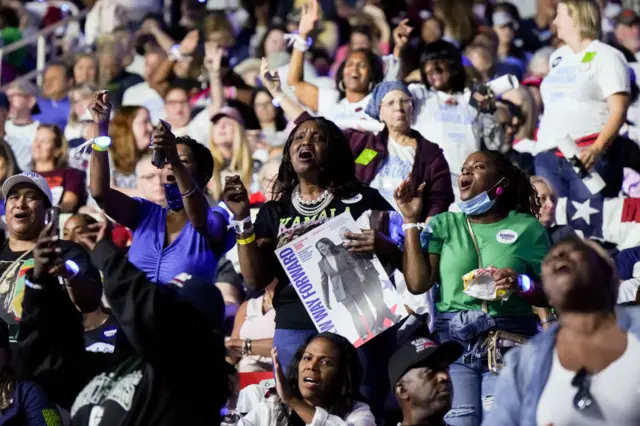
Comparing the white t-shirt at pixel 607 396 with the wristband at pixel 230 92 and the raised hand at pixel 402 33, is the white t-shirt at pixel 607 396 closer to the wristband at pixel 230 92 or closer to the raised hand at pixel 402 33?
the raised hand at pixel 402 33

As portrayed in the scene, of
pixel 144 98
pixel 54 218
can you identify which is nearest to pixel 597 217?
pixel 54 218

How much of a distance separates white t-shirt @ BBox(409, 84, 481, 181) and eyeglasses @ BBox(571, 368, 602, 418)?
4416 mm

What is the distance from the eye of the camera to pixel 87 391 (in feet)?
16.2

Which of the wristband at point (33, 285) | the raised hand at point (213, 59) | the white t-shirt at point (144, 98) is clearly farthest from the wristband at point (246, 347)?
Result: the white t-shirt at point (144, 98)

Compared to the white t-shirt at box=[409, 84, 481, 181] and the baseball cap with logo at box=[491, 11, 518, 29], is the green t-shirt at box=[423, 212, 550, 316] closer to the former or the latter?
the white t-shirt at box=[409, 84, 481, 181]

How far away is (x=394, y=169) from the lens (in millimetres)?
8125

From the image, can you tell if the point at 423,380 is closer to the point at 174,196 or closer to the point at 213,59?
the point at 174,196

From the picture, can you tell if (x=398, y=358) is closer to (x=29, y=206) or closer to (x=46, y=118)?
(x=29, y=206)

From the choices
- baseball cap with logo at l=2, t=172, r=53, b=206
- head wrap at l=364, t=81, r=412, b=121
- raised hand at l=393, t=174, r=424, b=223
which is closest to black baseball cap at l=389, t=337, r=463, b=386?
raised hand at l=393, t=174, r=424, b=223

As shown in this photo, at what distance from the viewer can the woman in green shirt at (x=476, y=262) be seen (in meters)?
6.15

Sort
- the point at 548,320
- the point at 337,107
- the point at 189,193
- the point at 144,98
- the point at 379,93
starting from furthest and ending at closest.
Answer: the point at 144,98
the point at 337,107
the point at 379,93
the point at 548,320
the point at 189,193

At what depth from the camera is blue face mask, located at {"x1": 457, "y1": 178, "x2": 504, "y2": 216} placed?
6.46m

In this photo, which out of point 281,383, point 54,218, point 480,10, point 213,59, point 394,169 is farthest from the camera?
point 480,10

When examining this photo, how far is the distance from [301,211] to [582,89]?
3.40 meters
